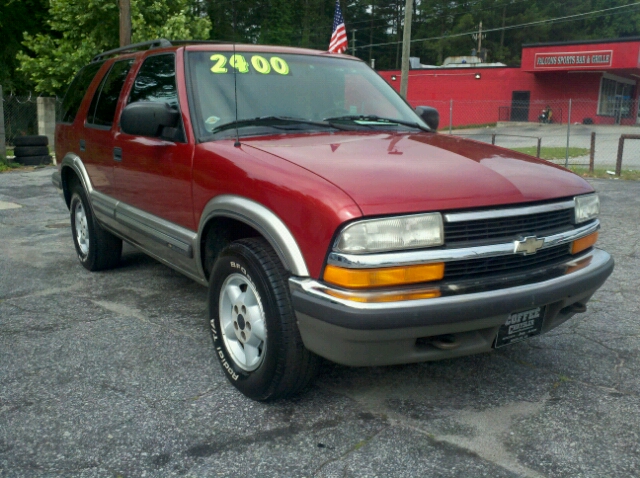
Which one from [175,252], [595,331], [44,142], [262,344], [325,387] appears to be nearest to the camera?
[262,344]

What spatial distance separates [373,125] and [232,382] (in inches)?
70.7

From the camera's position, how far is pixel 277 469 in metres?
2.68

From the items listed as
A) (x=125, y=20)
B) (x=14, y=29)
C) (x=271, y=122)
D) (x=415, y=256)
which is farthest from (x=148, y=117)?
(x=14, y=29)

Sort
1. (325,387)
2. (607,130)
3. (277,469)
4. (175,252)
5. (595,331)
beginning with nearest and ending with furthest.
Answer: (277,469)
(325,387)
(175,252)
(595,331)
(607,130)

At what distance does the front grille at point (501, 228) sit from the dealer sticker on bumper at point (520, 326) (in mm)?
357

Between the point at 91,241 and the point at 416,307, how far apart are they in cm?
364

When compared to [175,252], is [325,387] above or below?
below

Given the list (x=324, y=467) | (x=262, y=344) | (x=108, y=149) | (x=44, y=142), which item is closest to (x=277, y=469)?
(x=324, y=467)

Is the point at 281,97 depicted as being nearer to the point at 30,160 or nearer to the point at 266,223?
the point at 266,223

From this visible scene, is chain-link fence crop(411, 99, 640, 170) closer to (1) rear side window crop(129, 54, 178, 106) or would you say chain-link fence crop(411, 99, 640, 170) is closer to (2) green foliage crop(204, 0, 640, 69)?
(2) green foliage crop(204, 0, 640, 69)

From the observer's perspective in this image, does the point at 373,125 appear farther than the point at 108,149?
No

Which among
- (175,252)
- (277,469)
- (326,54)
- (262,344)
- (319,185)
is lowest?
(277,469)

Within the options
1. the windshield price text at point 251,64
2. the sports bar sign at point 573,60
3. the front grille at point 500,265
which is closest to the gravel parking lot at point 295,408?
the front grille at point 500,265

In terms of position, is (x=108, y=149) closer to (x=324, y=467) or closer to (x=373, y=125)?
(x=373, y=125)
